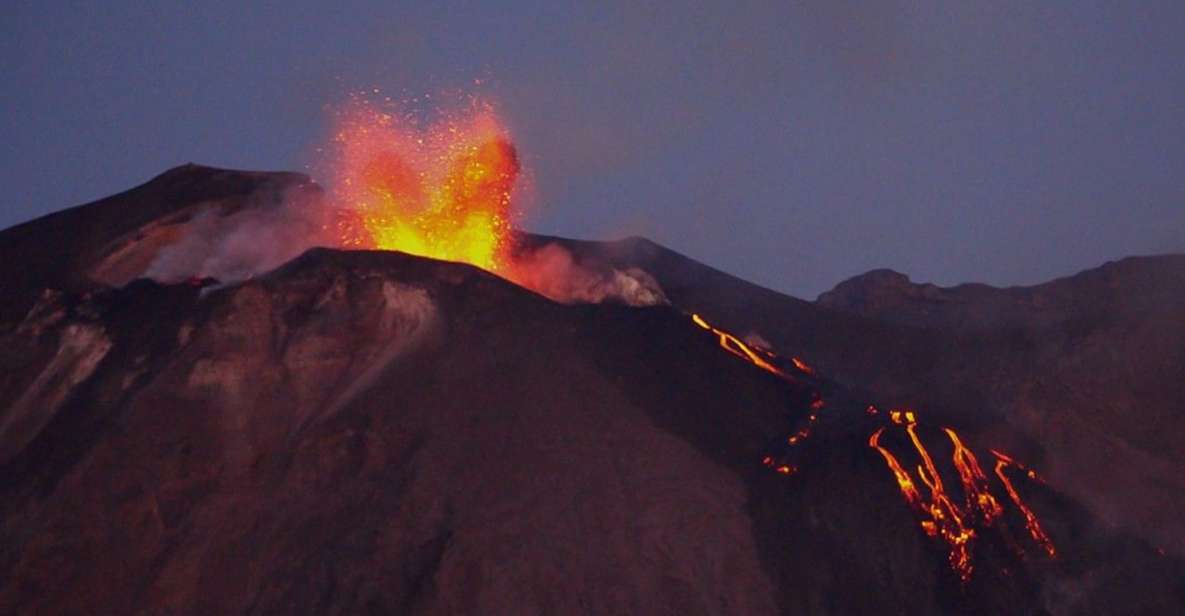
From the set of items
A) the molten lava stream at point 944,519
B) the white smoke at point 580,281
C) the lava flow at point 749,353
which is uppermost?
the white smoke at point 580,281

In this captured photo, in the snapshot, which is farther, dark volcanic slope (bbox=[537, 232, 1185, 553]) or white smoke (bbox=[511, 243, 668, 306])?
white smoke (bbox=[511, 243, 668, 306])

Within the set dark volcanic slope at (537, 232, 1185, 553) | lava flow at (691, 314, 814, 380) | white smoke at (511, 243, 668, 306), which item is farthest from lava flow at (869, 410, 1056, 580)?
white smoke at (511, 243, 668, 306)

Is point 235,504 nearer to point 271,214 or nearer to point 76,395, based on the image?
point 76,395

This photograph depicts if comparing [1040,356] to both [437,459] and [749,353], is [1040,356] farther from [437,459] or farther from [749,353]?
[437,459]

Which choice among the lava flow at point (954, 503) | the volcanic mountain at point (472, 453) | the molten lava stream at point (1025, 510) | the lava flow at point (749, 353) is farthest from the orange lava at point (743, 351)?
the molten lava stream at point (1025, 510)

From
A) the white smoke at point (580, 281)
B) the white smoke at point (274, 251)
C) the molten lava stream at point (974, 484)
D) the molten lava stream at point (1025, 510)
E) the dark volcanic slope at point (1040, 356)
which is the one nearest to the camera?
the molten lava stream at point (1025, 510)

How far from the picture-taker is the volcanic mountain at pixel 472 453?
18016mm

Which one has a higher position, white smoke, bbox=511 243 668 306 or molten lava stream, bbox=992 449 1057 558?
white smoke, bbox=511 243 668 306

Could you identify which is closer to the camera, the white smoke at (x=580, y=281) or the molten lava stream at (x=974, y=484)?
the molten lava stream at (x=974, y=484)

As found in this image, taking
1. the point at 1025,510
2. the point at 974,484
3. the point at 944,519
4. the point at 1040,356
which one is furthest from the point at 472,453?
the point at 1040,356

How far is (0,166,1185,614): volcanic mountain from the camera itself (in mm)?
18016

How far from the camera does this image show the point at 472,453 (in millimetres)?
20078

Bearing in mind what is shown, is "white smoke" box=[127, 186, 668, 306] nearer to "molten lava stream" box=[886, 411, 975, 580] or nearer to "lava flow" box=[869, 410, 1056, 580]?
"lava flow" box=[869, 410, 1056, 580]

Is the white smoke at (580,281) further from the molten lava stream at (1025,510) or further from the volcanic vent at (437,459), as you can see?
the molten lava stream at (1025,510)
